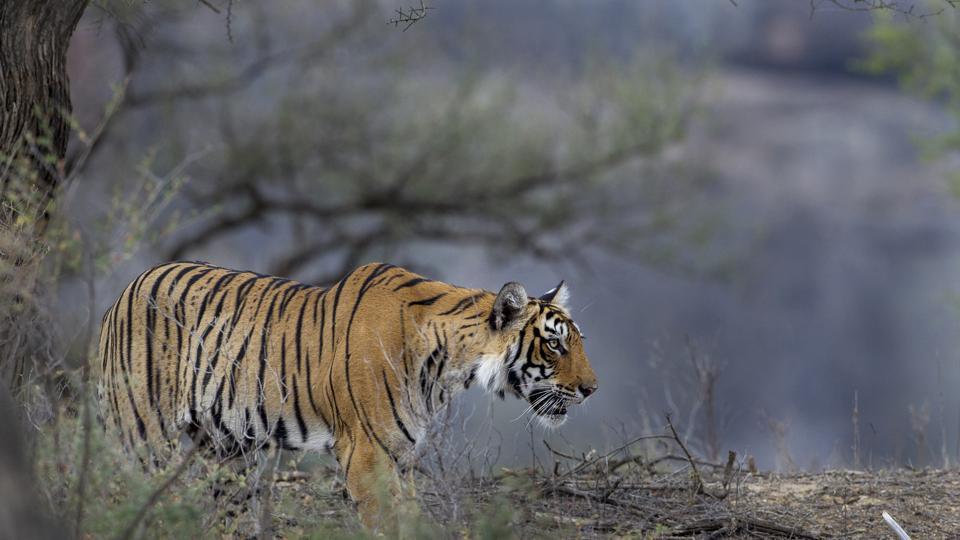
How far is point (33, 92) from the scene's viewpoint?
6055 mm

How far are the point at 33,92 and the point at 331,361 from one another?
2.14m

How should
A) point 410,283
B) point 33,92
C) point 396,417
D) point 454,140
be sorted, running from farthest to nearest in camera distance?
point 454,140 → point 33,92 → point 410,283 → point 396,417

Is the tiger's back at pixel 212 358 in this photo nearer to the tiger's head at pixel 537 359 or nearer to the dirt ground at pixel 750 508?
the tiger's head at pixel 537 359

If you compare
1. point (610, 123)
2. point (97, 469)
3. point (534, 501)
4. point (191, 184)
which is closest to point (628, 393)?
point (610, 123)

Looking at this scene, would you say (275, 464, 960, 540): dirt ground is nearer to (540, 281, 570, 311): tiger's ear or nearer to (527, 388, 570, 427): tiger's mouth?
(527, 388, 570, 427): tiger's mouth

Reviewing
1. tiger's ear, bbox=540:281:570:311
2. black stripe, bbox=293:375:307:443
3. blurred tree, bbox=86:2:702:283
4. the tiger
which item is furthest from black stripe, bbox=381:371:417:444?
blurred tree, bbox=86:2:702:283

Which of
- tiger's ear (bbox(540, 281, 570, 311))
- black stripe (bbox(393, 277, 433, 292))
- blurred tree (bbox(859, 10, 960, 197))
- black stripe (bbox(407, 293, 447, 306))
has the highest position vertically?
blurred tree (bbox(859, 10, 960, 197))

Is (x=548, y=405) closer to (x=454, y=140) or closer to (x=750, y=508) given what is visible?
(x=750, y=508)

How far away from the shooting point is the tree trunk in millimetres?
5879

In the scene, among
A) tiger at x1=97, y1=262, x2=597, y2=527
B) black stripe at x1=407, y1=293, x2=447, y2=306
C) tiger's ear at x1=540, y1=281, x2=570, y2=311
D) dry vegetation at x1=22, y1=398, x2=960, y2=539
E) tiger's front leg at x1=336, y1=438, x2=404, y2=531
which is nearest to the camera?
dry vegetation at x1=22, y1=398, x2=960, y2=539

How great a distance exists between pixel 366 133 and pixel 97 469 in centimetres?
1087

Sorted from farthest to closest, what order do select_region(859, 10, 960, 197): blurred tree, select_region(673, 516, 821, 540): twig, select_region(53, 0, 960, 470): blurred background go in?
1. select_region(859, 10, 960, 197): blurred tree
2. select_region(53, 0, 960, 470): blurred background
3. select_region(673, 516, 821, 540): twig

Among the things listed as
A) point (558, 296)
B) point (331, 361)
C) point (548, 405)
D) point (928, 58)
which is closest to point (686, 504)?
point (548, 405)

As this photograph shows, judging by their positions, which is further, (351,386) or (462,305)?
(462,305)
